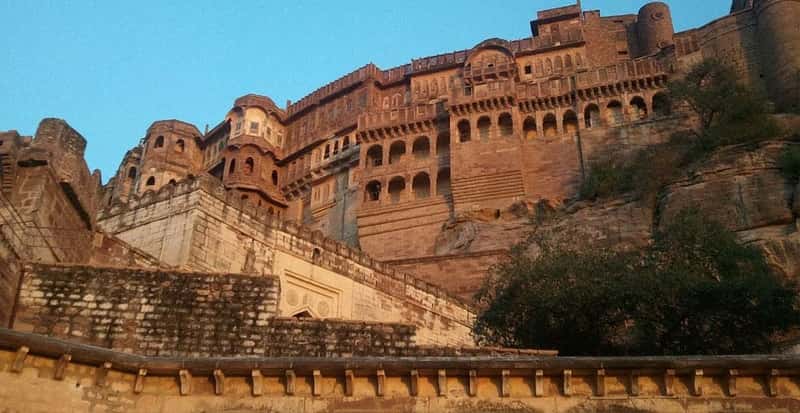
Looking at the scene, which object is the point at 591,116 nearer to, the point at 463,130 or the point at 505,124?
the point at 505,124

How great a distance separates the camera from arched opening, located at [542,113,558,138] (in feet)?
130

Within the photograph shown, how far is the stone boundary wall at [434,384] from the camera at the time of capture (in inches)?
396

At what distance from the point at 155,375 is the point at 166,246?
33.7 ft

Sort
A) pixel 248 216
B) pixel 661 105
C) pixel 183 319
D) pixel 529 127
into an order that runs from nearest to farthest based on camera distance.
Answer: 1. pixel 183 319
2. pixel 248 216
3. pixel 661 105
4. pixel 529 127

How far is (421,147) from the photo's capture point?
1644 inches

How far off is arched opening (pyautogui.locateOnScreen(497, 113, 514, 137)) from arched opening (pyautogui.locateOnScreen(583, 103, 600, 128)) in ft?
11.7

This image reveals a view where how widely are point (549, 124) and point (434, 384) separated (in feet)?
102

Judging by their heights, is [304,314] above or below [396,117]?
below

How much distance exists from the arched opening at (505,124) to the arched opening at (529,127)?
106cm

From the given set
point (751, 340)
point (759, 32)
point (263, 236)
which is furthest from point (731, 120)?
point (263, 236)

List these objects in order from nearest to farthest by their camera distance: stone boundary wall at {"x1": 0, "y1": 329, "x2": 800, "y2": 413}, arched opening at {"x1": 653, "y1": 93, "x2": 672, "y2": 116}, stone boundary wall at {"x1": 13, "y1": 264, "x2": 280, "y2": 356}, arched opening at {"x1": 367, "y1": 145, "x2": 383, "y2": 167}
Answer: stone boundary wall at {"x1": 0, "y1": 329, "x2": 800, "y2": 413} < stone boundary wall at {"x1": 13, "y1": 264, "x2": 280, "y2": 356} < arched opening at {"x1": 653, "y1": 93, "x2": 672, "y2": 116} < arched opening at {"x1": 367, "y1": 145, "x2": 383, "y2": 167}

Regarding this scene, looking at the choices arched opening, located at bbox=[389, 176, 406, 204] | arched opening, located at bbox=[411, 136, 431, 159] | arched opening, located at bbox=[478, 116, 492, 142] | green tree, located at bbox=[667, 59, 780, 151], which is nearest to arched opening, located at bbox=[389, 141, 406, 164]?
arched opening, located at bbox=[411, 136, 431, 159]

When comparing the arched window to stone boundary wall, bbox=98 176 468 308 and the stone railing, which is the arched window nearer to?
stone boundary wall, bbox=98 176 468 308

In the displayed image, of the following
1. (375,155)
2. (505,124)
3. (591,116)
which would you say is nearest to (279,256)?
(505,124)
